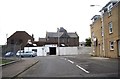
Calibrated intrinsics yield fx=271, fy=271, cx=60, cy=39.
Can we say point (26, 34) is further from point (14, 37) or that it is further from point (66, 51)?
point (66, 51)

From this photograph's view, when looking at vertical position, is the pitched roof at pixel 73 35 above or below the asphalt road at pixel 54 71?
above

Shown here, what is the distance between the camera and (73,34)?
418 feet

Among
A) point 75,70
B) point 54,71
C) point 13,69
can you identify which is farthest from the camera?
point 13,69

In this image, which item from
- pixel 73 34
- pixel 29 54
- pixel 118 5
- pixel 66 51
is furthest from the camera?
pixel 73 34

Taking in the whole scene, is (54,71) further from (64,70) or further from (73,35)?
(73,35)

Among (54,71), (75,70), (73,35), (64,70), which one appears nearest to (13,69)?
(54,71)

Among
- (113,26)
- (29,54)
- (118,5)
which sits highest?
(118,5)

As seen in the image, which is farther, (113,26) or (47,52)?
(47,52)

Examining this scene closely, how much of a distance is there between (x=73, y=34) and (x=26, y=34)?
27.8 m

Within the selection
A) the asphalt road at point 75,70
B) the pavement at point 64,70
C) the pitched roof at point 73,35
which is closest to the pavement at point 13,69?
the pavement at point 64,70

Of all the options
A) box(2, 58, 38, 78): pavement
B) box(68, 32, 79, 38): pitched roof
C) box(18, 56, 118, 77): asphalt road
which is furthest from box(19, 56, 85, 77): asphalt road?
box(68, 32, 79, 38): pitched roof

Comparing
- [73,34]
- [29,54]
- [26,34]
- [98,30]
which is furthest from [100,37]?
[73,34]

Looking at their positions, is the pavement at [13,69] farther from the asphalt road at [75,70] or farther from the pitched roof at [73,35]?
the pitched roof at [73,35]

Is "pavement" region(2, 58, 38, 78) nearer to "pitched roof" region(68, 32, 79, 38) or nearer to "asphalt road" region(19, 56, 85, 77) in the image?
"asphalt road" region(19, 56, 85, 77)
